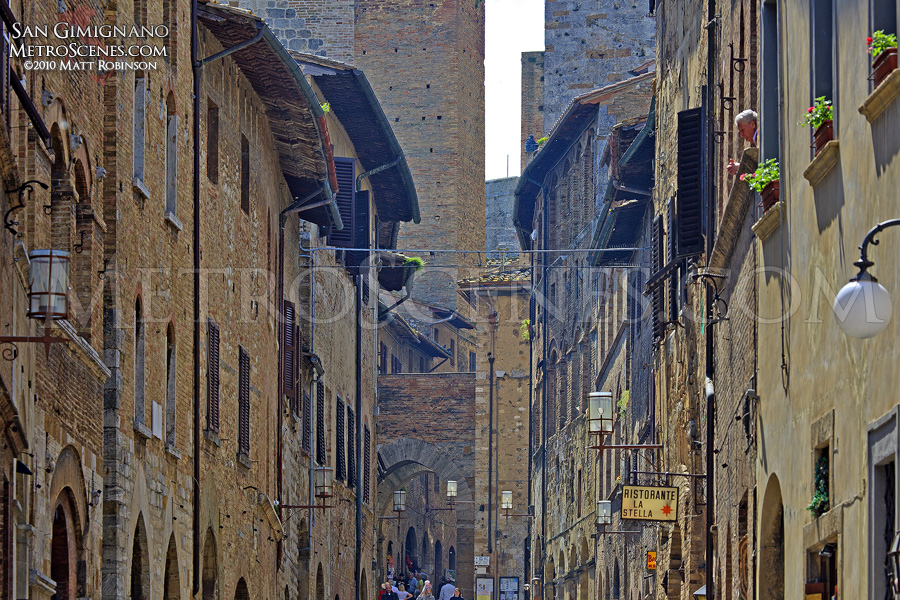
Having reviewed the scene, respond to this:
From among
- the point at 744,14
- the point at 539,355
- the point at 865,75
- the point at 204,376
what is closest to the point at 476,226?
the point at 539,355

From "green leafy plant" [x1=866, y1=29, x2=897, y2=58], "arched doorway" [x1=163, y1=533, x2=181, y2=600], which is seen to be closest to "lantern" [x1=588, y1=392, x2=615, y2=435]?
"arched doorway" [x1=163, y1=533, x2=181, y2=600]

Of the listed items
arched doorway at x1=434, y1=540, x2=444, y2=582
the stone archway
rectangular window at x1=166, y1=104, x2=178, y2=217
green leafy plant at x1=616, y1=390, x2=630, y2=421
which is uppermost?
rectangular window at x1=166, y1=104, x2=178, y2=217

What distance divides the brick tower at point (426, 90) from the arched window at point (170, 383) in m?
35.4

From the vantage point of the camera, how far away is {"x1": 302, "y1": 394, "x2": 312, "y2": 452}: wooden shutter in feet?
83.6

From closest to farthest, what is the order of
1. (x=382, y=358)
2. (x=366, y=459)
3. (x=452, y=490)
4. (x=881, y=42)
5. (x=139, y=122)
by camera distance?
1. (x=881, y=42)
2. (x=139, y=122)
3. (x=366, y=459)
4. (x=452, y=490)
5. (x=382, y=358)

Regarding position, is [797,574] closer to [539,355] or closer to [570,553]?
[570,553]

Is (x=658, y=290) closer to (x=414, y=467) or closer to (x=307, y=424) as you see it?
(x=307, y=424)

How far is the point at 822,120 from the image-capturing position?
986 centimetres

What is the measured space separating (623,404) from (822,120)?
17.8 m

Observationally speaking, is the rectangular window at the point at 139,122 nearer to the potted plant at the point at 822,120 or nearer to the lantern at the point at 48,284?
the lantern at the point at 48,284

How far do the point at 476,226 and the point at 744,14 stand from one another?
132ft

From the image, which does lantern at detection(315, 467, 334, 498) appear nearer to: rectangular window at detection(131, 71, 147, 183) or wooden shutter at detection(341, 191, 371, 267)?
wooden shutter at detection(341, 191, 371, 267)

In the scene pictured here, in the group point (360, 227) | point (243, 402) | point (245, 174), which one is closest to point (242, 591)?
point (243, 402)

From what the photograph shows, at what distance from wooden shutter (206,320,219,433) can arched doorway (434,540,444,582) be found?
124 ft
